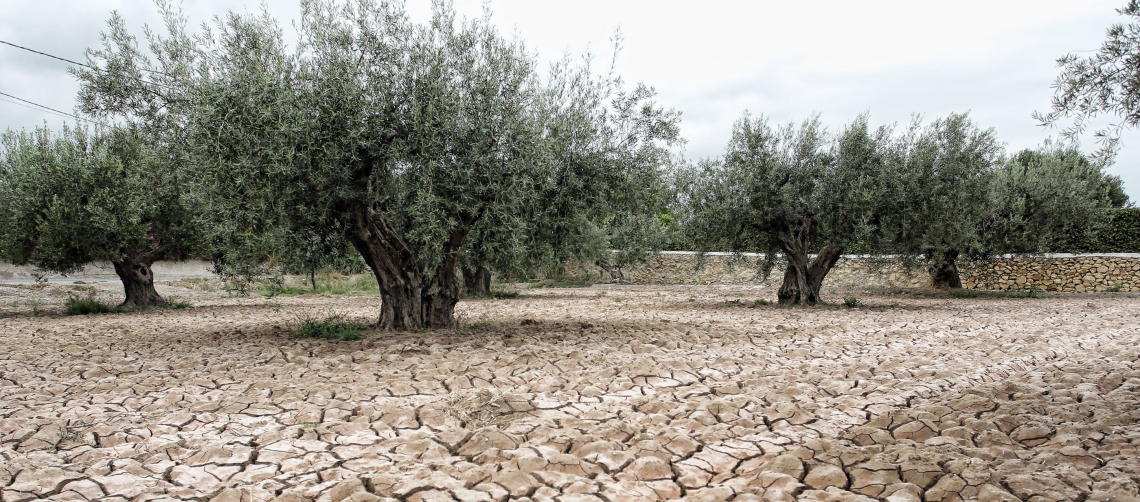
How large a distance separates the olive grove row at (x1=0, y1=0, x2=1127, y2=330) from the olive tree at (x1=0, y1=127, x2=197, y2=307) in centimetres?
5

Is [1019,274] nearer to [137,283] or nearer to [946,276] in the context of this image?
[946,276]

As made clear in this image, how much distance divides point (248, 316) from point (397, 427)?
10104mm

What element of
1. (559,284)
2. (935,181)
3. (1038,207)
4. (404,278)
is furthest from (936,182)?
(559,284)

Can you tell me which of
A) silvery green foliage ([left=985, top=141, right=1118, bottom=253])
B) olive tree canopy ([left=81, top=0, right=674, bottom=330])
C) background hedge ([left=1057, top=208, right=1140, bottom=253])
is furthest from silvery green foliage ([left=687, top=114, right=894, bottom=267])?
background hedge ([left=1057, top=208, right=1140, bottom=253])

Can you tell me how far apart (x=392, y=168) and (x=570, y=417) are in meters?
4.62

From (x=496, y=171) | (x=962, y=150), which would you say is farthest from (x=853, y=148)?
(x=496, y=171)

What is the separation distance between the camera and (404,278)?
9.37m

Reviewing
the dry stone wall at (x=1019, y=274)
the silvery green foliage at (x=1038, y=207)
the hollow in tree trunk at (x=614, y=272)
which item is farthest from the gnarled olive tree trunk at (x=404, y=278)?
the hollow in tree trunk at (x=614, y=272)

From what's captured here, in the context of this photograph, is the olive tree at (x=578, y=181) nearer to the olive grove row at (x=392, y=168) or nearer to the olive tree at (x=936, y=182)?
the olive grove row at (x=392, y=168)

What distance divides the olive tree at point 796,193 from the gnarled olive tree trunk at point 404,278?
727 cm

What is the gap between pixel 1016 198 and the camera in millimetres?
18641

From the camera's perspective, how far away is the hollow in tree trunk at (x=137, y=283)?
14.2 m

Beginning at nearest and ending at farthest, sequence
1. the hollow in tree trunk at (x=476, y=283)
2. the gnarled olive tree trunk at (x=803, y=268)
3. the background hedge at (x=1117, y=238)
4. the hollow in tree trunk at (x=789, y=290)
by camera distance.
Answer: the gnarled olive tree trunk at (x=803, y=268)
the hollow in tree trunk at (x=789, y=290)
the hollow in tree trunk at (x=476, y=283)
the background hedge at (x=1117, y=238)

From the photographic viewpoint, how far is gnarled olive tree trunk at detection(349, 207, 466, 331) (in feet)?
29.2
